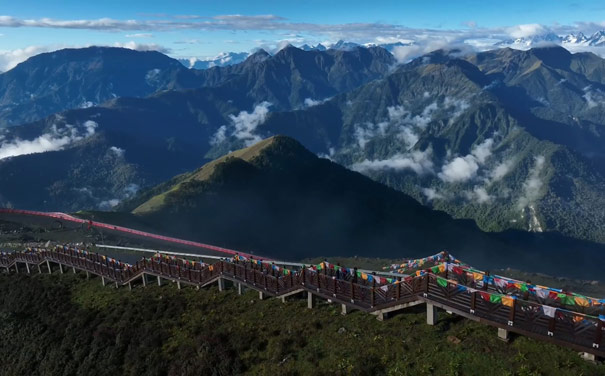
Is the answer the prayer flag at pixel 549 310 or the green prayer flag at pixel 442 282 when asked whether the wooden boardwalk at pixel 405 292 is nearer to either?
the green prayer flag at pixel 442 282

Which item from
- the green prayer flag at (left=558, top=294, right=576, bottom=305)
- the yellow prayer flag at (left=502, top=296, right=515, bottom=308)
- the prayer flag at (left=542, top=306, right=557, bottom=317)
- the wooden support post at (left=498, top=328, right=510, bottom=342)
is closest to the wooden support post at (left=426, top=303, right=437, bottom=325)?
the wooden support post at (left=498, top=328, right=510, bottom=342)

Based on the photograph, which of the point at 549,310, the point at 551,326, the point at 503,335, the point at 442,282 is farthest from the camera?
the point at 442,282

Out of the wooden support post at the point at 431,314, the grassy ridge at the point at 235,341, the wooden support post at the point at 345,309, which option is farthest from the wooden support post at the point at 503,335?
the wooden support post at the point at 345,309

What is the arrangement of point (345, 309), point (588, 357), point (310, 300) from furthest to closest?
point (310, 300)
point (345, 309)
point (588, 357)

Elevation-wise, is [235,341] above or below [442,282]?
below

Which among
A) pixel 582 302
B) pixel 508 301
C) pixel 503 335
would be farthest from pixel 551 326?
pixel 582 302

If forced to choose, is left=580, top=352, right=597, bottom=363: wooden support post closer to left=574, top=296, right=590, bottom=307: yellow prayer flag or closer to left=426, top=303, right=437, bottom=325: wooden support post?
left=574, top=296, right=590, bottom=307: yellow prayer flag

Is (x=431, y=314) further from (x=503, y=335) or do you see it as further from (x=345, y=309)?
(x=345, y=309)

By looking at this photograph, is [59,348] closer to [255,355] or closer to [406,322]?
[255,355]
